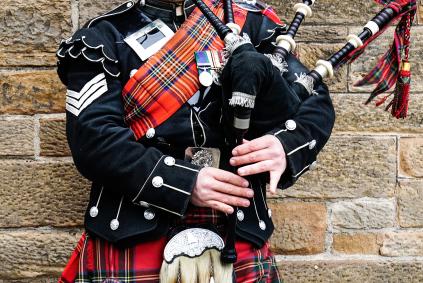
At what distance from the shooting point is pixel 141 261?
1.88 meters

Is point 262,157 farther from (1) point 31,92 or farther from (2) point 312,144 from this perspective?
(1) point 31,92

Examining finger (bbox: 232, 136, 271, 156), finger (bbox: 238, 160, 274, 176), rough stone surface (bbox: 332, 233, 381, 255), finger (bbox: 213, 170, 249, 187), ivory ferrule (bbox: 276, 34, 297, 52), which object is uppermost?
ivory ferrule (bbox: 276, 34, 297, 52)

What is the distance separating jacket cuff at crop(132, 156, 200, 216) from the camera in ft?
5.78

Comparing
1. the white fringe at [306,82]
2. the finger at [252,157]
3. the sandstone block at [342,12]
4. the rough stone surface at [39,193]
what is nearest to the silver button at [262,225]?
the finger at [252,157]

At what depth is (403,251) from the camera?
2938mm

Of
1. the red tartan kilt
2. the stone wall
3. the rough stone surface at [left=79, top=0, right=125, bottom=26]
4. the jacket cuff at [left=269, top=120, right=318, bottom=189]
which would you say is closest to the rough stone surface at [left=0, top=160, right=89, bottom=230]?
the stone wall

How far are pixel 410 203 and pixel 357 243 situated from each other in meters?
0.28

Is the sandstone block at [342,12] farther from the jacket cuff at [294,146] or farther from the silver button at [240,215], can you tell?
the silver button at [240,215]

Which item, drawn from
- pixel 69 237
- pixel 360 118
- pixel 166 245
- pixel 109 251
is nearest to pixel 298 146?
pixel 166 245

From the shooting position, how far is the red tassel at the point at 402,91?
2.00 meters

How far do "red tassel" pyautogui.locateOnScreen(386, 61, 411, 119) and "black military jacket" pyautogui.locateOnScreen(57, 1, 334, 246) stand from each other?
0.23 metres

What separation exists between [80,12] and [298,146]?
4.02 feet

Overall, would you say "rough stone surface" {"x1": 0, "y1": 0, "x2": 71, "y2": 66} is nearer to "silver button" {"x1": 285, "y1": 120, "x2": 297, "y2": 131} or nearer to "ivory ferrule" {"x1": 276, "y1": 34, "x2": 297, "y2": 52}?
"ivory ferrule" {"x1": 276, "y1": 34, "x2": 297, "y2": 52}

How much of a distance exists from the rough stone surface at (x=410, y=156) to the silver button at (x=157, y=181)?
4.75ft
